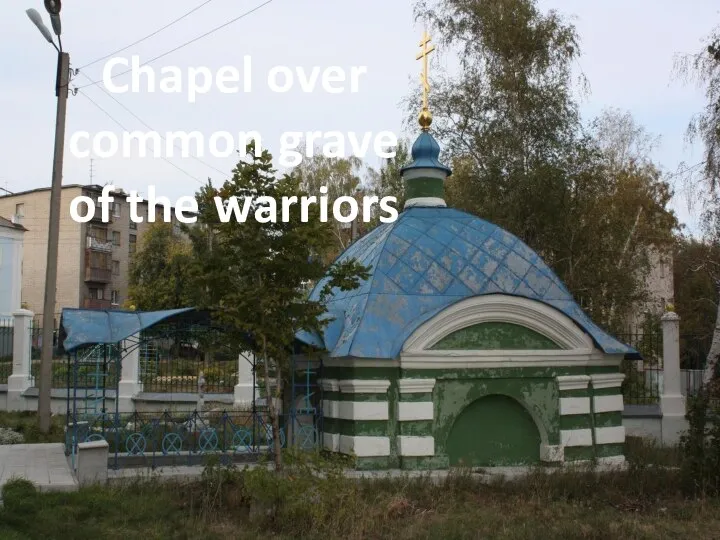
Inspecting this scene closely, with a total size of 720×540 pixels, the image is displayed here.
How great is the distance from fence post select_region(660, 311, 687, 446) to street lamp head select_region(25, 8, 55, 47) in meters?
12.9

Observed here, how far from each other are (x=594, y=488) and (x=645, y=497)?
0.59 meters

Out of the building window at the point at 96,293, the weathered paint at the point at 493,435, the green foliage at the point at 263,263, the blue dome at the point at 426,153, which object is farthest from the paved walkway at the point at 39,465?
the building window at the point at 96,293

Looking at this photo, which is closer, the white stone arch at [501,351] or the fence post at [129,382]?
the white stone arch at [501,351]

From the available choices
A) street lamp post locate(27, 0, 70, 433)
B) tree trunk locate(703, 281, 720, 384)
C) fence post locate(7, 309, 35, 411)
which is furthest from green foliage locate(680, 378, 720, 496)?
fence post locate(7, 309, 35, 411)

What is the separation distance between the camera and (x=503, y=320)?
11984 millimetres

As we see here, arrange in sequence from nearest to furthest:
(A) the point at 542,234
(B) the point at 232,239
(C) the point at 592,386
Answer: (B) the point at 232,239, (C) the point at 592,386, (A) the point at 542,234

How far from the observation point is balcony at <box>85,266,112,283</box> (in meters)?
46.8

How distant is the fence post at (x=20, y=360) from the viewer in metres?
19.3

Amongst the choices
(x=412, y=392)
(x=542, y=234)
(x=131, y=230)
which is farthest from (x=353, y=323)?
(x=131, y=230)

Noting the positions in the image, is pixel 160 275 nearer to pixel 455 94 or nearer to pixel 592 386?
pixel 455 94

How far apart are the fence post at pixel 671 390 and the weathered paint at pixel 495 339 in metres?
4.76

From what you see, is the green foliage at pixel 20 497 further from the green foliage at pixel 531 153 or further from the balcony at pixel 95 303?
the balcony at pixel 95 303

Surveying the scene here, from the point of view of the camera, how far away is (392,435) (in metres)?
11.5

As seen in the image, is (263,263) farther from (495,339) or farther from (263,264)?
(495,339)
